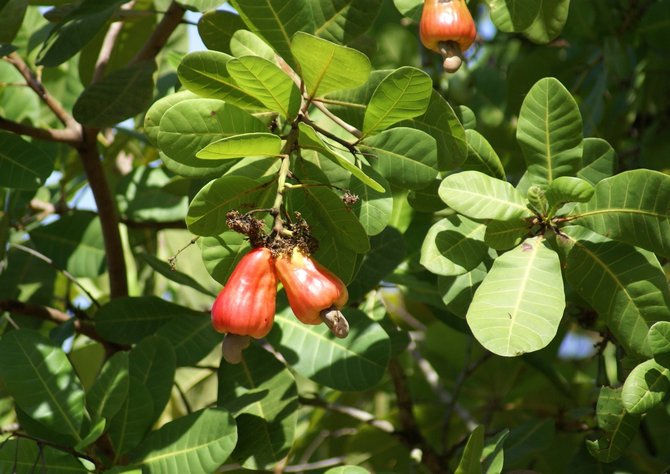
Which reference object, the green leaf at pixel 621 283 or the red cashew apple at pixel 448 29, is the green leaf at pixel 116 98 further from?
the green leaf at pixel 621 283

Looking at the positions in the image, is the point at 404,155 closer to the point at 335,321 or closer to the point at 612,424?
the point at 335,321

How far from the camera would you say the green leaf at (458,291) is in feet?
5.38

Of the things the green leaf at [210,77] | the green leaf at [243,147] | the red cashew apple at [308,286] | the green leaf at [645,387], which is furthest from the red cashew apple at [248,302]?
the green leaf at [645,387]

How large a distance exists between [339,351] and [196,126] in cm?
59

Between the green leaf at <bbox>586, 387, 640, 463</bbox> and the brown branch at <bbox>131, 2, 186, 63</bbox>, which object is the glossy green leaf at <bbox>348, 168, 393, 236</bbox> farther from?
the brown branch at <bbox>131, 2, 186, 63</bbox>

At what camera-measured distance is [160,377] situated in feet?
5.96

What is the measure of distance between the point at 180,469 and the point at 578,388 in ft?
4.46

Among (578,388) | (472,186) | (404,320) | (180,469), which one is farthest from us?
(404,320)

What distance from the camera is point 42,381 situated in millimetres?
1751

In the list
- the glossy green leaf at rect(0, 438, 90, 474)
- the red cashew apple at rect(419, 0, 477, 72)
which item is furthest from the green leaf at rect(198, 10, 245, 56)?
the glossy green leaf at rect(0, 438, 90, 474)

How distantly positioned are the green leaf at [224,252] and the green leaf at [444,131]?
0.37 meters

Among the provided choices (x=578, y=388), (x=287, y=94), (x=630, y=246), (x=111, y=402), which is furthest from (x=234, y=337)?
(x=578, y=388)

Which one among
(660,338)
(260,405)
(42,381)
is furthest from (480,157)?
(42,381)

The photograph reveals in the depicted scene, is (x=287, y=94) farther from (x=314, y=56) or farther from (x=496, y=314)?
(x=496, y=314)
